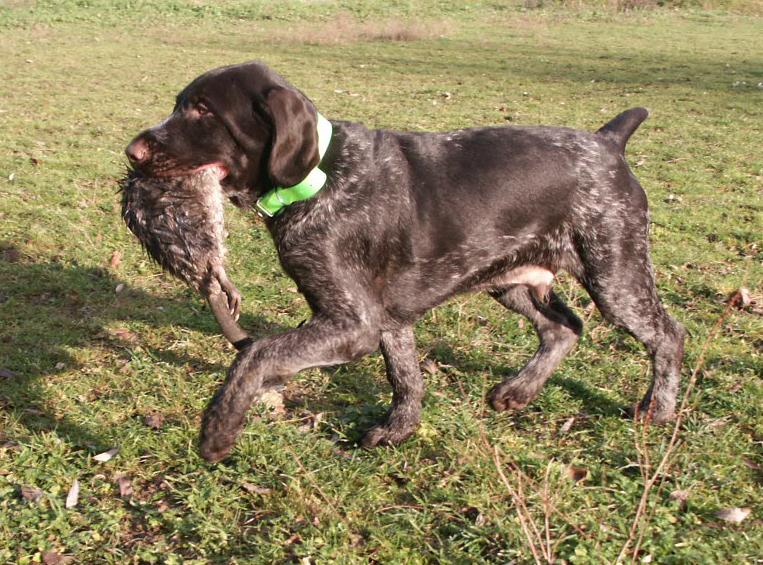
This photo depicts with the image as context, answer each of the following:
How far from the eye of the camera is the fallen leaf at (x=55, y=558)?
3335mm

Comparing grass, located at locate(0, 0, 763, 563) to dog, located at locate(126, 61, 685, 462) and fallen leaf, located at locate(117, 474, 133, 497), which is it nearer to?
fallen leaf, located at locate(117, 474, 133, 497)

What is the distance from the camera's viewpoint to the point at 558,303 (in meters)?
5.07

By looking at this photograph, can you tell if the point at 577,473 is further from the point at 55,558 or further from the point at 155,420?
the point at 55,558

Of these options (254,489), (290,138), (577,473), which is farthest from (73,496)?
(577,473)

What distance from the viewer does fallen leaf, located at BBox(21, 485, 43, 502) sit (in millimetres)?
3695

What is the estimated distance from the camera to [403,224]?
4133 millimetres

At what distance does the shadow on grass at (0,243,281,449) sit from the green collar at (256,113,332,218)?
1484 mm

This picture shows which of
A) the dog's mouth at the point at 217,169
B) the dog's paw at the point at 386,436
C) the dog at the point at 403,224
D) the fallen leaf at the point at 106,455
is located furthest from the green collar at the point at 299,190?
the fallen leaf at the point at 106,455

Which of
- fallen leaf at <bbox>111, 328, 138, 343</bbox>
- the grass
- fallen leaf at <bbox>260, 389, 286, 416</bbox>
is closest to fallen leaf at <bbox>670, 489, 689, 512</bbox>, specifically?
the grass

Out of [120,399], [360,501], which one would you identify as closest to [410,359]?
[360,501]

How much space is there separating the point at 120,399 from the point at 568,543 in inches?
105

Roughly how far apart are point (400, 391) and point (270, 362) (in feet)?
3.14

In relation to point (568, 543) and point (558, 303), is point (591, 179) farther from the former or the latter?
point (568, 543)

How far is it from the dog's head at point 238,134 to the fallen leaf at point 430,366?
175 centimetres
